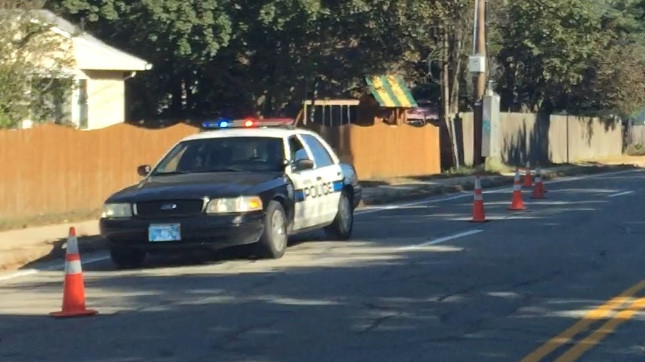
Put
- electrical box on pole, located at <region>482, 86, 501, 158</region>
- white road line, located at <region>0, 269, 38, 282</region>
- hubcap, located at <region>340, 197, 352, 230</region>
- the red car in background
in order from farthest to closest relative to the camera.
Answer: the red car in background, electrical box on pole, located at <region>482, 86, 501, 158</region>, hubcap, located at <region>340, 197, 352, 230</region>, white road line, located at <region>0, 269, 38, 282</region>

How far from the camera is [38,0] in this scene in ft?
76.6

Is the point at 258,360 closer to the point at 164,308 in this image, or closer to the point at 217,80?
the point at 164,308

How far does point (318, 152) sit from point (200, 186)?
285 cm

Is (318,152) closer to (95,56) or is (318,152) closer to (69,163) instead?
(69,163)

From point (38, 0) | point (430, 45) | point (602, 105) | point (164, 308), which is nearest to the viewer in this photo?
point (164, 308)

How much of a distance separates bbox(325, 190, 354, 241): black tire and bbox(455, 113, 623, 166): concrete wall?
2248 centimetres

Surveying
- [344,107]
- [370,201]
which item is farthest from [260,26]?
[344,107]

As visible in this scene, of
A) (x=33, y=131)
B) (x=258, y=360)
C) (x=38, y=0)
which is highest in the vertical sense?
(x=38, y=0)

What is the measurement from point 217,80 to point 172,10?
17.2 ft

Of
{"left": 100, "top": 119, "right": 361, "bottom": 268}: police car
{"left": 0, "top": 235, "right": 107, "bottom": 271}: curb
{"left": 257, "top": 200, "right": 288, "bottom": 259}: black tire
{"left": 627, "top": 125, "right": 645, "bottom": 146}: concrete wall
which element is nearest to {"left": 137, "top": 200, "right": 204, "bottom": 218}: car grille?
{"left": 100, "top": 119, "right": 361, "bottom": 268}: police car

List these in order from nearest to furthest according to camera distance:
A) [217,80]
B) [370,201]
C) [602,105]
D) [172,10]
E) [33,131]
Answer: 1. [33,131]
2. [370,201]
3. [172,10]
4. [217,80]
5. [602,105]

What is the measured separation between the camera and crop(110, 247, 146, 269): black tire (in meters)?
14.7

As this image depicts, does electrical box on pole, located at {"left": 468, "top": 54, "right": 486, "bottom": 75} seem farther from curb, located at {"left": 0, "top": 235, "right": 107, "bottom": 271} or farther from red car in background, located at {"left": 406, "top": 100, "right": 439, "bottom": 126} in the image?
red car in background, located at {"left": 406, "top": 100, "right": 439, "bottom": 126}

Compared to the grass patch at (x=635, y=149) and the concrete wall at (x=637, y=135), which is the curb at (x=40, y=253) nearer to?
A: the grass patch at (x=635, y=149)
